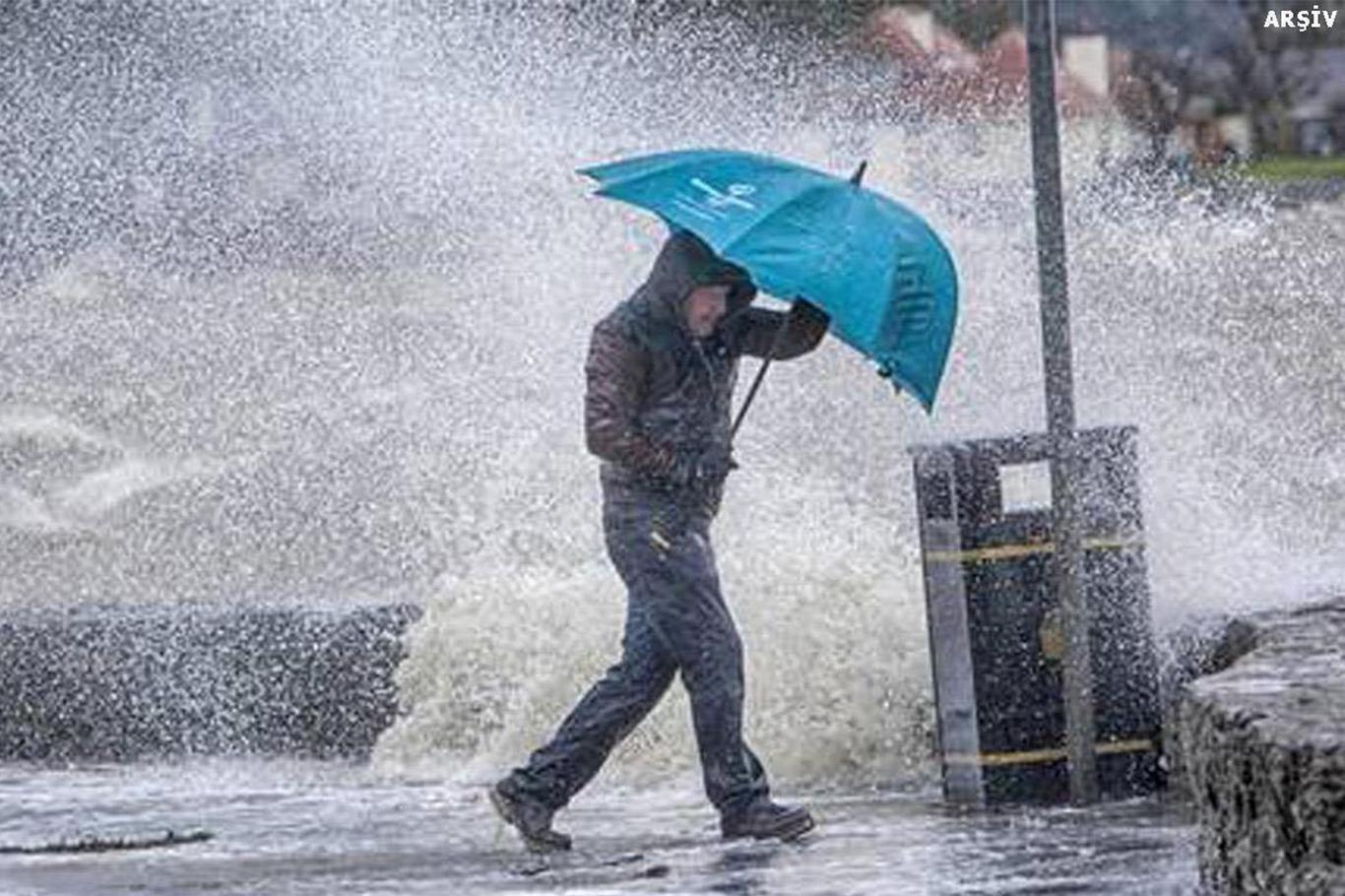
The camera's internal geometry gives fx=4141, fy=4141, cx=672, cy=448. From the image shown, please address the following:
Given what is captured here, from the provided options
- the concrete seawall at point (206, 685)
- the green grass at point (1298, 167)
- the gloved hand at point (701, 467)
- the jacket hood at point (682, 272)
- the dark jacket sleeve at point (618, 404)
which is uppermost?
the green grass at point (1298, 167)

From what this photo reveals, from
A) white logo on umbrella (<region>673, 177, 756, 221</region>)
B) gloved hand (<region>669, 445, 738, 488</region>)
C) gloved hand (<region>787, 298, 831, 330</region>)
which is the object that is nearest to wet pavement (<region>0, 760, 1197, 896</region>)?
gloved hand (<region>669, 445, 738, 488</region>)

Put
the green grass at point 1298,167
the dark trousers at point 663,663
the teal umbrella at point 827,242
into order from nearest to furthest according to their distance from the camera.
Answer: the teal umbrella at point 827,242 → the dark trousers at point 663,663 → the green grass at point 1298,167

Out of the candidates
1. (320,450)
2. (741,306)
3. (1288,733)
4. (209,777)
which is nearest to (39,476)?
(320,450)

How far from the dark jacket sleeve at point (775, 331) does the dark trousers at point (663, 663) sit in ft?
1.46

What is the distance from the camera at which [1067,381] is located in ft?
33.6

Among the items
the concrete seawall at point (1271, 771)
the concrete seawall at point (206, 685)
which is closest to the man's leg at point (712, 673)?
the concrete seawall at point (1271, 771)

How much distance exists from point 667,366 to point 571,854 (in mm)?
1256

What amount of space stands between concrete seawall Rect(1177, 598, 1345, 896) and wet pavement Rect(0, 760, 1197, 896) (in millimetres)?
1159

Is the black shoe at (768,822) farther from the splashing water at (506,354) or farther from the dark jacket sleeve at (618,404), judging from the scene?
the splashing water at (506,354)

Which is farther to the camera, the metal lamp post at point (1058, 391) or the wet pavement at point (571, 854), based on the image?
the metal lamp post at point (1058, 391)

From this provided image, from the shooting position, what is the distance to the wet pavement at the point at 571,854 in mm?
9445

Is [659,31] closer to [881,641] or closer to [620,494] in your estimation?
[881,641]

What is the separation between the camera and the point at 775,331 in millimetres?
10414

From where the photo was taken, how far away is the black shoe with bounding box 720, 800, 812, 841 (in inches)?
408
